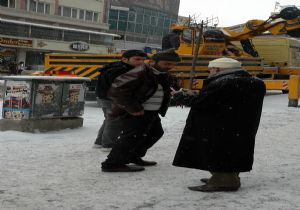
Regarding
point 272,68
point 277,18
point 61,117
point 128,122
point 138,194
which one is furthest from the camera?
point 272,68

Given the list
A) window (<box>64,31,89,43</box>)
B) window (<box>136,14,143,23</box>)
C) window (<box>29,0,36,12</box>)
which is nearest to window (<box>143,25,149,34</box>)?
window (<box>136,14,143,23</box>)

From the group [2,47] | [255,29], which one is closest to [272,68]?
[255,29]

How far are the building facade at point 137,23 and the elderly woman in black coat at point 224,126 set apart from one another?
6344 centimetres

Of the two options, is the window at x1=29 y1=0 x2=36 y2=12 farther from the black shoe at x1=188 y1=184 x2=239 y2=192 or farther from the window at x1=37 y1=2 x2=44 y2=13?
the black shoe at x1=188 y1=184 x2=239 y2=192

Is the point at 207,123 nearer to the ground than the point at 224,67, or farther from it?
nearer to the ground

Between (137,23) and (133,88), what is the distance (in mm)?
68437

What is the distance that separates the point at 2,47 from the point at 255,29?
32732mm

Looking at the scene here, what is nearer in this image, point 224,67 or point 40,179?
point 224,67

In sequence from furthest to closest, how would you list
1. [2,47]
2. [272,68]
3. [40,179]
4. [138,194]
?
[2,47] < [272,68] < [40,179] < [138,194]

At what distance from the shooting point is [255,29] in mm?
19422

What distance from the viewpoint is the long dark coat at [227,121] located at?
15.0 ft

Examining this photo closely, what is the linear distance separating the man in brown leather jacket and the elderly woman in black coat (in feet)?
2.63

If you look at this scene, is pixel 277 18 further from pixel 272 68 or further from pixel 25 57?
pixel 25 57

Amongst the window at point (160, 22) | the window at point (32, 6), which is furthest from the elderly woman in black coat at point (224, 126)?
the window at point (160, 22)
